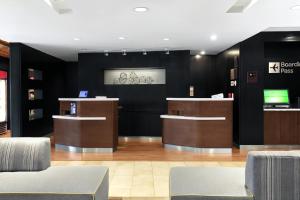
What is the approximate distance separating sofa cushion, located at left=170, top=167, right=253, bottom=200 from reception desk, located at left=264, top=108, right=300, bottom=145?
4916 mm

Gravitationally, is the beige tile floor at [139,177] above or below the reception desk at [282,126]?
below

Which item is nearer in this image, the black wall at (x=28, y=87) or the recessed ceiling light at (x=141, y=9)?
the recessed ceiling light at (x=141, y=9)

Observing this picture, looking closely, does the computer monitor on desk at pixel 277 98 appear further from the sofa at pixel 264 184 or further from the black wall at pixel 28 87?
the black wall at pixel 28 87

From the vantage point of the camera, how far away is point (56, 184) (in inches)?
118

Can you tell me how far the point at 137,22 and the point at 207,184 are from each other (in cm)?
378

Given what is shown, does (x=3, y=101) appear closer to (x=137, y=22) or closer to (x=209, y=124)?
(x=137, y=22)

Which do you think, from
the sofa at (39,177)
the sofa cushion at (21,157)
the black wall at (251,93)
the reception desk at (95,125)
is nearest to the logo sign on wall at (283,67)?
the black wall at (251,93)

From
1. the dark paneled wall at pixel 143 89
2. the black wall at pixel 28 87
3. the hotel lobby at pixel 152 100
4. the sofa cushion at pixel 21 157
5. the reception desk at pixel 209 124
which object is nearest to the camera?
the hotel lobby at pixel 152 100

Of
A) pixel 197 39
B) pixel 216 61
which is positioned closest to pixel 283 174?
pixel 197 39

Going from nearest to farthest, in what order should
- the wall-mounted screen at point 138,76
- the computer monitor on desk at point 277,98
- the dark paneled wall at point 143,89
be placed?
1. the computer monitor on desk at point 277,98
2. the dark paneled wall at point 143,89
3. the wall-mounted screen at point 138,76

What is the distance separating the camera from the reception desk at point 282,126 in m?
7.95

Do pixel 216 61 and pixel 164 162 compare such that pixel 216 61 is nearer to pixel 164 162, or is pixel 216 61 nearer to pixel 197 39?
pixel 197 39

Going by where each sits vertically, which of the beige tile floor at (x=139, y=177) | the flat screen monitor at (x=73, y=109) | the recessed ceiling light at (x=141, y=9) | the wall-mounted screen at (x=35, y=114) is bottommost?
the beige tile floor at (x=139, y=177)

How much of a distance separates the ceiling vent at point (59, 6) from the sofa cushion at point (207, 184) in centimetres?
310
